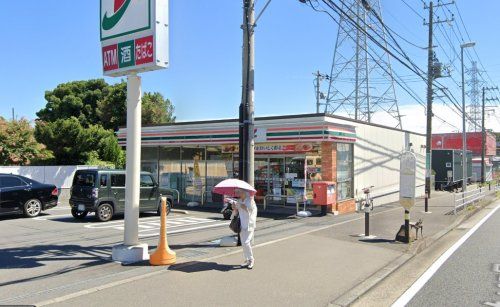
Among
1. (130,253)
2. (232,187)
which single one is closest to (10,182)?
(130,253)

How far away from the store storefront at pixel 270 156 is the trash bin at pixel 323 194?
1.85ft

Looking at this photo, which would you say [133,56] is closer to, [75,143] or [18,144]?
[18,144]

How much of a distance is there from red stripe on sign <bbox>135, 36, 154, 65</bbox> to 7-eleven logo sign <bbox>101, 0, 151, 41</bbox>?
0.21m

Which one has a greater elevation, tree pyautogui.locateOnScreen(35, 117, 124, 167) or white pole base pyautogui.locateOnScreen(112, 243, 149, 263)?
tree pyautogui.locateOnScreen(35, 117, 124, 167)

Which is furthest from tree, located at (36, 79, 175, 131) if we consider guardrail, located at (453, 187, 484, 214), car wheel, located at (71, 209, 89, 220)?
guardrail, located at (453, 187, 484, 214)

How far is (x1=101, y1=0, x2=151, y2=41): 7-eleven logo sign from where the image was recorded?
8.72 m

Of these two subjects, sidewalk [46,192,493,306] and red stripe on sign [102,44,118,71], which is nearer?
sidewalk [46,192,493,306]

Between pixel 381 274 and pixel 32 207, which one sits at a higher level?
pixel 32 207

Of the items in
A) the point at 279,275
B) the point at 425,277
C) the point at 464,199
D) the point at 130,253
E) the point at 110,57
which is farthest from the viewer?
the point at 464,199

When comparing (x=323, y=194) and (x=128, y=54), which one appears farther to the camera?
(x=323, y=194)

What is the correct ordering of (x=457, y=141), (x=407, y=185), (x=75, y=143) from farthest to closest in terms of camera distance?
(x=457, y=141) < (x=75, y=143) < (x=407, y=185)

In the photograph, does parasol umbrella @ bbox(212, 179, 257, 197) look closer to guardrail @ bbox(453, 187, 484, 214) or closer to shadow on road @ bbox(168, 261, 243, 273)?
shadow on road @ bbox(168, 261, 243, 273)

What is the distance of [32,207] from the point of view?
53.2ft

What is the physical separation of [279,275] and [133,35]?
5.30 meters
